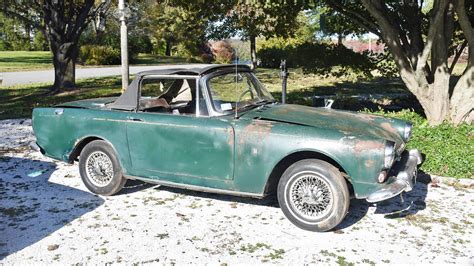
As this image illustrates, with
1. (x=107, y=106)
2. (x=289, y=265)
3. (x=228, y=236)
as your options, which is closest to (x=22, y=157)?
(x=107, y=106)

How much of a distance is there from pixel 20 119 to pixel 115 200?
258 inches

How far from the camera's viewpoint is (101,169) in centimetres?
533

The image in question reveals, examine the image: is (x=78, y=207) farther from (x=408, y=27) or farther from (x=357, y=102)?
(x=357, y=102)

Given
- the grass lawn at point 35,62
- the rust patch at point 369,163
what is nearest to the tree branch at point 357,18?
the rust patch at point 369,163

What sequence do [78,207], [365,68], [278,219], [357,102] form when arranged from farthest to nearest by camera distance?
[357,102]
[365,68]
[78,207]
[278,219]

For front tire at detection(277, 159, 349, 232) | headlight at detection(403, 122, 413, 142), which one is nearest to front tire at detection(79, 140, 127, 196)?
front tire at detection(277, 159, 349, 232)

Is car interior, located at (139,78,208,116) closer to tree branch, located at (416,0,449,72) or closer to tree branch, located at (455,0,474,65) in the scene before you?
tree branch, located at (416,0,449,72)

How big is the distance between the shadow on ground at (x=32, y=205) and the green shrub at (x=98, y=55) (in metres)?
23.8

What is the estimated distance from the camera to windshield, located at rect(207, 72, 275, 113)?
188 inches

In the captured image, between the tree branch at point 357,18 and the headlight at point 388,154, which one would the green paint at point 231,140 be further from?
the tree branch at point 357,18

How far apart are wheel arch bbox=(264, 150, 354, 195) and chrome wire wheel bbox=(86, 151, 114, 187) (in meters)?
1.97

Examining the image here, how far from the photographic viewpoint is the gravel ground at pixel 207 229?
A: 3.86 metres

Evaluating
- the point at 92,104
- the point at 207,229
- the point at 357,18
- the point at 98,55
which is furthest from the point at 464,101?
the point at 98,55

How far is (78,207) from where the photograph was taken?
5008mm
